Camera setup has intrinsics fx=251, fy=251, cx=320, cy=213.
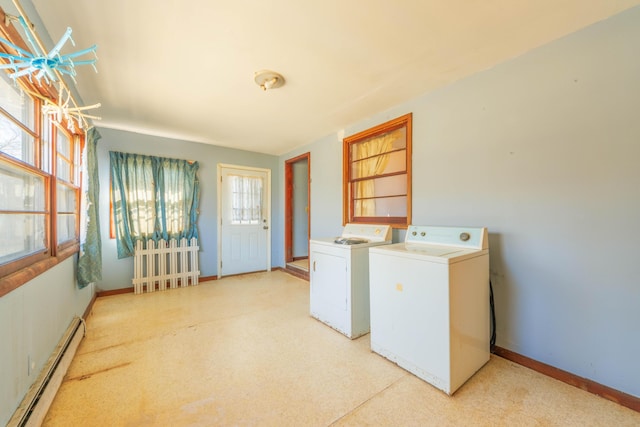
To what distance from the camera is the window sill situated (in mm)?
1183

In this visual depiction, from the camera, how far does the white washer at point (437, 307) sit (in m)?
1.63

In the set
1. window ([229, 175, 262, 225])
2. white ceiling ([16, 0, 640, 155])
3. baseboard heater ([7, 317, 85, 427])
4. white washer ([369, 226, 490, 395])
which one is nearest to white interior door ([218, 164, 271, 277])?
window ([229, 175, 262, 225])

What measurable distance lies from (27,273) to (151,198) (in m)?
2.48

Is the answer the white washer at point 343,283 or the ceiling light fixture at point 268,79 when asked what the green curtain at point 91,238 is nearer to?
the ceiling light fixture at point 268,79

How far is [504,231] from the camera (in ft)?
6.52

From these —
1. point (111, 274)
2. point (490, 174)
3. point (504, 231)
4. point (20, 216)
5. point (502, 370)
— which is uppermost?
point (490, 174)

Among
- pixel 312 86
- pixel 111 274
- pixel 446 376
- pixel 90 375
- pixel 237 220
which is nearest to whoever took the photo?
pixel 446 376

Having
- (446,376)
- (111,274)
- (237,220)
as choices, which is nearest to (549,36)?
(446,376)

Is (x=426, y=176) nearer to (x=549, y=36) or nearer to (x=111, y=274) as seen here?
(x=549, y=36)

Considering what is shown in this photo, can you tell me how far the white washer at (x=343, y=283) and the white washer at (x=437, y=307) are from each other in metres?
0.29

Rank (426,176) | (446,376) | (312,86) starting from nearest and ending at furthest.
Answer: (446,376) → (312,86) → (426,176)

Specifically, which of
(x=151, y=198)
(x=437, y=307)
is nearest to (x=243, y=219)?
(x=151, y=198)

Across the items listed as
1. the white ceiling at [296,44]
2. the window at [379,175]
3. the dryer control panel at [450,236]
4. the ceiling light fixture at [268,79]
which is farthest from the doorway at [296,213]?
the dryer control panel at [450,236]

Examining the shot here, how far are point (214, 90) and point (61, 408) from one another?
2.56 m
